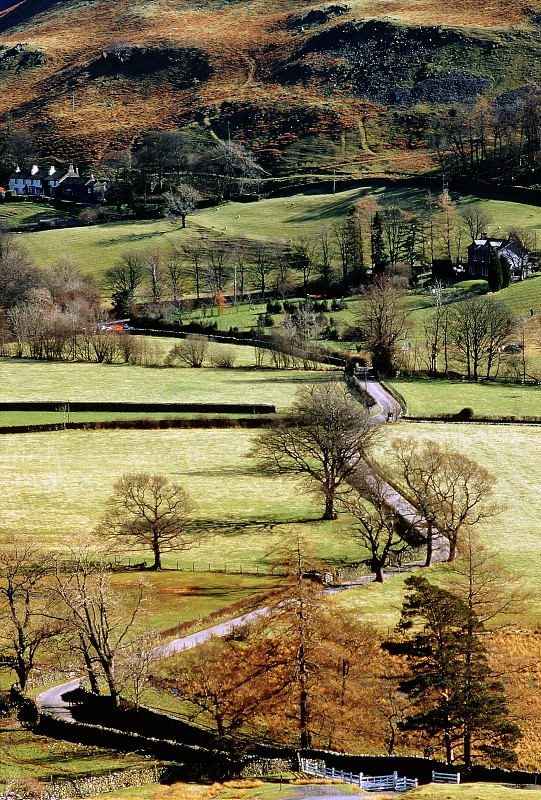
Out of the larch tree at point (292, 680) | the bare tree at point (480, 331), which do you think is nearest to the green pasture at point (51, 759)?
the larch tree at point (292, 680)

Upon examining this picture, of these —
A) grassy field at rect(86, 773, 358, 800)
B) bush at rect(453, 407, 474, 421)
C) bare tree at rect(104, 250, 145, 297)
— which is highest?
bare tree at rect(104, 250, 145, 297)

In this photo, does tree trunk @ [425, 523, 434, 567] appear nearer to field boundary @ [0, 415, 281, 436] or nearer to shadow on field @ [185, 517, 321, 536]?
shadow on field @ [185, 517, 321, 536]

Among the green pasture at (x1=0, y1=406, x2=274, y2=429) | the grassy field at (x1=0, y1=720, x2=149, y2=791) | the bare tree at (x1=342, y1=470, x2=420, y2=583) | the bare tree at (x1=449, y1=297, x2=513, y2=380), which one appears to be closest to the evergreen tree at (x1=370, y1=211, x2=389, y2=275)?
the bare tree at (x1=449, y1=297, x2=513, y2=380)

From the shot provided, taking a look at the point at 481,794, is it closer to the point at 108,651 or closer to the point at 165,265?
the point at 108,651

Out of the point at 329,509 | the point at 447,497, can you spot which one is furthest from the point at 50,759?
the point at 329,509

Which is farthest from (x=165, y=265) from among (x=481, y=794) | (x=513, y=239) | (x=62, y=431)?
A: (x=481, y=794)

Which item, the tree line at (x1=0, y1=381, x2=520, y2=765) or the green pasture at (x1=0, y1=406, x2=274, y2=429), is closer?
the tree line at (x1=0, y1=381, x2=520, y2=765)

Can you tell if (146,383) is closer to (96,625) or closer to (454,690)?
(96,625)

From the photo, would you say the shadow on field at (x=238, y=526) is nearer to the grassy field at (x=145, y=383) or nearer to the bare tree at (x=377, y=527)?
the bare tree at (x=377, y=527)
